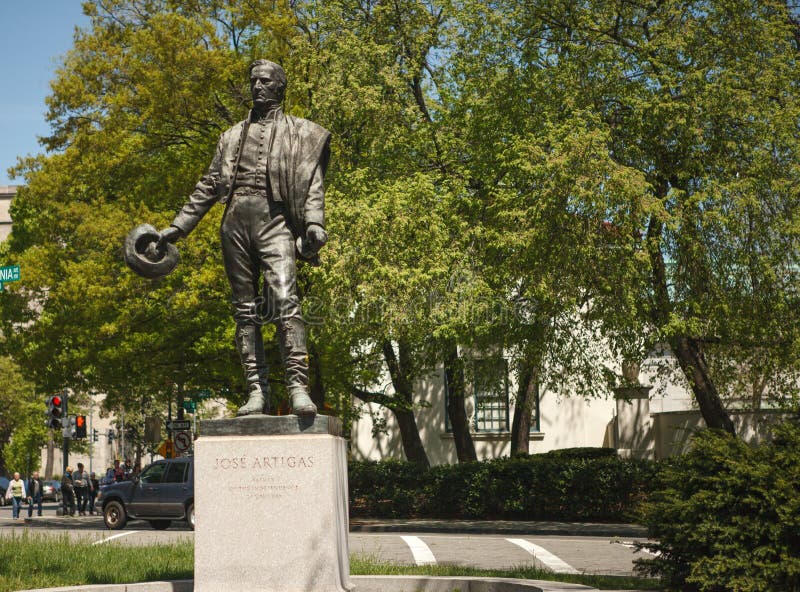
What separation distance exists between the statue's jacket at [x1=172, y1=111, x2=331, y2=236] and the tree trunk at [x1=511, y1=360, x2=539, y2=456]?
14263mm

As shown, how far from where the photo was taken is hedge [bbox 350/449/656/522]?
78.9ft

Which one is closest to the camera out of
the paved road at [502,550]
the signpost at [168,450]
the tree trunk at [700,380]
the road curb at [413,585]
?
the road curb at [413,585]

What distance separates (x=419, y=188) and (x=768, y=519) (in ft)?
47.6

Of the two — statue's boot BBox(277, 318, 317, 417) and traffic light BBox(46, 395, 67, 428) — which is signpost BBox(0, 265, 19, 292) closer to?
traffic light BBox(46, 395, 67, 428)

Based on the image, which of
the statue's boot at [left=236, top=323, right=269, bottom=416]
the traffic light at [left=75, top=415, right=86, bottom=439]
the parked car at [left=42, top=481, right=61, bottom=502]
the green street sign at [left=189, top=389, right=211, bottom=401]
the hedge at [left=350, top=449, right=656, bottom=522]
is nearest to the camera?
the statue's boot at [left=236, top=323, right=269, bottom=416]

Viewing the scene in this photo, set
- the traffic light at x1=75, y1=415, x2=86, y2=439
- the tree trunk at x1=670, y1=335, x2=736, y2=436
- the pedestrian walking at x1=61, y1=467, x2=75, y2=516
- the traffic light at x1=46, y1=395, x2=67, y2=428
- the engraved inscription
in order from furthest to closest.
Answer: the pedestrian walking at x1=61, y1=467, x2=75, y2=516
the traffic light at x1=75, y1=415, x2=86, y2=439
the traffic light at x1=46, y1=395, x2=67, y2=428
the tree trunk at x1=670, y1=335, x2=736, y2=436
the engraved inscription

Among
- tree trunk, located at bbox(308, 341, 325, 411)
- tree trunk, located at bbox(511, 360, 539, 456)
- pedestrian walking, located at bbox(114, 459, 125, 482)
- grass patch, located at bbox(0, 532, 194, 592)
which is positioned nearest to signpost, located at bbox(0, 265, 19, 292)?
tree trunk, located at bbox(308, 341, 325, 411)

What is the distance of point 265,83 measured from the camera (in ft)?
28.8

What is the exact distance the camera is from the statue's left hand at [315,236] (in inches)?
329

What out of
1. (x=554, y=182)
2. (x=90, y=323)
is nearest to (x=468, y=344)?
(x=554, y=182)

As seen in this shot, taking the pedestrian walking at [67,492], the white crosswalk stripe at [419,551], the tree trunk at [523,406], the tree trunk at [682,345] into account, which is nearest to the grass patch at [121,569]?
the white crosswalk stripe at [419,551]

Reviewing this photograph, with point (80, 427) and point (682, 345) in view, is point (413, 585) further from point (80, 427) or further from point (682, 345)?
point (80, 427)

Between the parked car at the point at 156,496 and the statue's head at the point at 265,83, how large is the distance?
17.4 meters

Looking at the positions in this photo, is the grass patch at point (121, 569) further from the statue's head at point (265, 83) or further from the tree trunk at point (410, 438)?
the tree trunk at point (410, 438)
